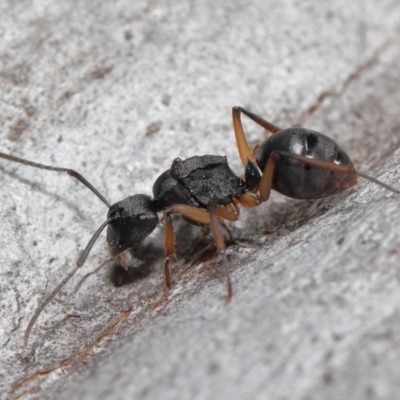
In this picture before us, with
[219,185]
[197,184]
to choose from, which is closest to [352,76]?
[219,185]

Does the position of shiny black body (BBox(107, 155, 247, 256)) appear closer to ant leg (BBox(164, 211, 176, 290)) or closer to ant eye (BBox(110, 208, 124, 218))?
ant eye (BBox(110, 208, 124, 218))

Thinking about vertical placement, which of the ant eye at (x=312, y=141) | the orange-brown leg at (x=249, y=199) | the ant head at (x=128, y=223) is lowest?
the orange-brown leg at (x=249, y=199)

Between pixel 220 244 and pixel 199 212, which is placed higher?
pixel 199 212

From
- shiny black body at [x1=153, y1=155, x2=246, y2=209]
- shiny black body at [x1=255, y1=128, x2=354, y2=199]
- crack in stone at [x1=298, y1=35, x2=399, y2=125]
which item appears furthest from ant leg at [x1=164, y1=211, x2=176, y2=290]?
crack in stone at [x1=298, y1=35, x2=399, y2=125]

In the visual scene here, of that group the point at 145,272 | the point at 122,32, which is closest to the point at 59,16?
the point at 122,32

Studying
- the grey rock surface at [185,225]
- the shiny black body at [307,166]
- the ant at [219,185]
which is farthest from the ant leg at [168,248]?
the shiny black body at [307,166]

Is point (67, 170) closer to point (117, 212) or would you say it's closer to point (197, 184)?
point (117, 212)

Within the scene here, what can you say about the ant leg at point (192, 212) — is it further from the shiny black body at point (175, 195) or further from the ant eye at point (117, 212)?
the ant eye at point (117, 212)
